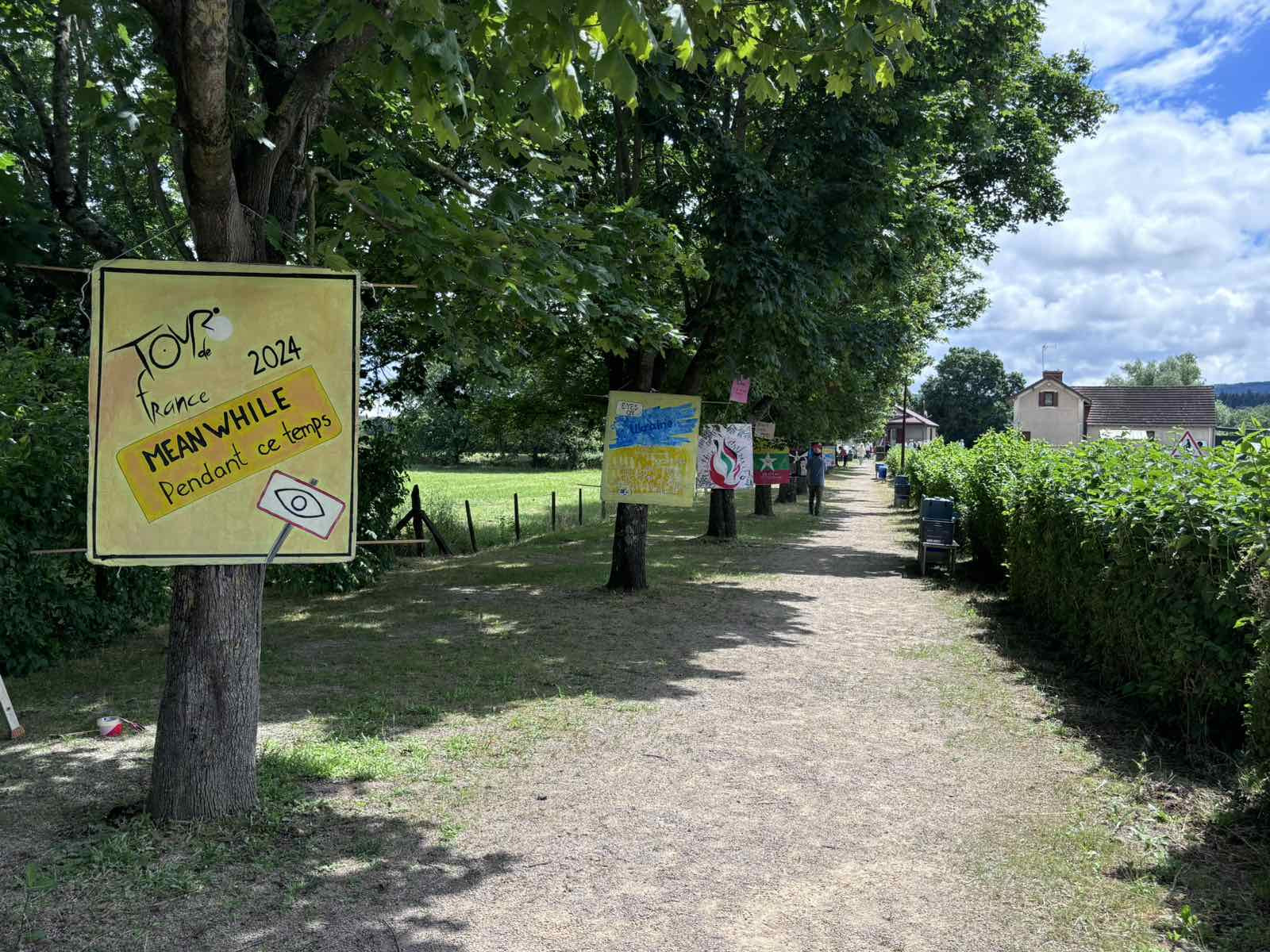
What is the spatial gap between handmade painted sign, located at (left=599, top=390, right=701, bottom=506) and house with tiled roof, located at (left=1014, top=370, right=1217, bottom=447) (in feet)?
246

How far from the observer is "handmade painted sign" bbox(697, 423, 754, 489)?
14859 mm

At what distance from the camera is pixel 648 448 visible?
38.6 feet

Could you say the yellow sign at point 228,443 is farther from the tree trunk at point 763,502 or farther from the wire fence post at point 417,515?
the tree trunk at point 763,502

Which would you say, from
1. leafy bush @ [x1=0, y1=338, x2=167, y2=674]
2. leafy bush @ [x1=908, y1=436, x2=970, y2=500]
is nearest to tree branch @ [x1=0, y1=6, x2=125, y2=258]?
leafy bush @ [x1=0, y1=338, x2=167, y2=674]

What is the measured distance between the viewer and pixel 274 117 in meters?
4.62

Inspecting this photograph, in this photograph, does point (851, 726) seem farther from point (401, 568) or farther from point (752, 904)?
point (401, 568)

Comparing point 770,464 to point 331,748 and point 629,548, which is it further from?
point 331,748

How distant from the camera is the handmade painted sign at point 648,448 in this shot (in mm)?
11734

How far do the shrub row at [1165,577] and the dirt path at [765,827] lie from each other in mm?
836

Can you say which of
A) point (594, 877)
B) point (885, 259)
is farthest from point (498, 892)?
point (885, 259)

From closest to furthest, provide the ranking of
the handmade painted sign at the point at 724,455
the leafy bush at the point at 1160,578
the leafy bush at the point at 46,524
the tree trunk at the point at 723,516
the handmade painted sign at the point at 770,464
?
1. the leafy bush at the point at 1160,578
2. the leafy bush at the point at 46,524
3. the handmade painted sign at the point at 724,455
4. the tree trunk at the point at 723,516
5. the handmade painted sign at the point at 770,464

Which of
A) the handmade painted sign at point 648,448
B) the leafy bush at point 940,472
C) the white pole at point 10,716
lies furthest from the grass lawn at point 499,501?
the white pole at point 10,716

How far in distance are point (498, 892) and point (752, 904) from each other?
3.33 feet

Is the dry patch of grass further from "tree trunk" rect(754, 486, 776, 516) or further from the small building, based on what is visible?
the small building
